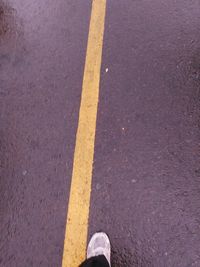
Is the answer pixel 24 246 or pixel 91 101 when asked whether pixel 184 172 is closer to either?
pixel 91 101

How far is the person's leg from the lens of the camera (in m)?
2.27

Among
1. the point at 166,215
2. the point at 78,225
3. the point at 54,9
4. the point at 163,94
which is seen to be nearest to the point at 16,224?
the point at 78,225

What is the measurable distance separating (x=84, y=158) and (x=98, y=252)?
0.73 meters

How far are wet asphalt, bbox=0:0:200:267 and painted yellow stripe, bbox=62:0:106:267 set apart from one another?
0.05 meters

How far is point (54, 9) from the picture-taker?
3.64 m

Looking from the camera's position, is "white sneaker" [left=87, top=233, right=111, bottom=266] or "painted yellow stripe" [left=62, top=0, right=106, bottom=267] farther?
"painted yellow stripe" [left=62, top=0, right=106, bottom=267]

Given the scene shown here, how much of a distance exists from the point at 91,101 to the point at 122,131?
1.29ft

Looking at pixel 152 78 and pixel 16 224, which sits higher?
pixel 152 78

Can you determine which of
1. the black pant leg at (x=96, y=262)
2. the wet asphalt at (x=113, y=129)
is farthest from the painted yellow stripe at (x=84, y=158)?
the black pant leg at (x=96, y=262)

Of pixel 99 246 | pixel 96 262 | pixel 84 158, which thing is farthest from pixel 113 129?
pixel 96 262

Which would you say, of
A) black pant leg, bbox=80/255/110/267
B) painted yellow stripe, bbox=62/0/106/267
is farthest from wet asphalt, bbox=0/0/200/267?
black pant leg, bbox=80/255/110/267

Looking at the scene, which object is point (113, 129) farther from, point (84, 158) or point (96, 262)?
point (96, 262)

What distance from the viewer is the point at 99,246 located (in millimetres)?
2393

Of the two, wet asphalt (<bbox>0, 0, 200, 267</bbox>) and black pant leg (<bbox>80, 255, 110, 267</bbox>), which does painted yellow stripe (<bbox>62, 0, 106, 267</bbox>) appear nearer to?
wet asphalt (<bbox>0, 0, 200, 267</bbox>)
